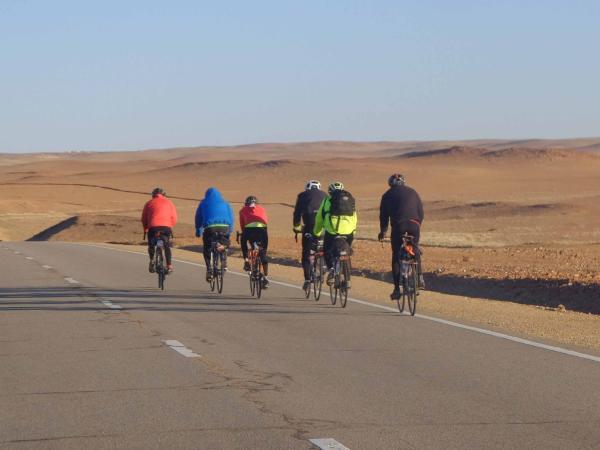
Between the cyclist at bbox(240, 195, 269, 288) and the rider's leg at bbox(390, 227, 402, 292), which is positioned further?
the cyclist at bbox(240, 195, 269, 288)

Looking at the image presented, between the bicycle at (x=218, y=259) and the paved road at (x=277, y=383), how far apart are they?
3026 mm

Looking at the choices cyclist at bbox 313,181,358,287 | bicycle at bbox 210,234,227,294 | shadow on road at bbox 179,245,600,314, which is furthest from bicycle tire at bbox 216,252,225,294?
shadow on road at bbox 179,245,600,314

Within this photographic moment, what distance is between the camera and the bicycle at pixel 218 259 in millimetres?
22047

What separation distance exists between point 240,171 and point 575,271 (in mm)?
122987

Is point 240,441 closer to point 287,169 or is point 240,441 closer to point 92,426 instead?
point 92,426

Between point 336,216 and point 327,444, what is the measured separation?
10677 mm

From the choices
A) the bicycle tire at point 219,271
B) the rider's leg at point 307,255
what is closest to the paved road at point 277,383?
the rider's leg at point 307,255

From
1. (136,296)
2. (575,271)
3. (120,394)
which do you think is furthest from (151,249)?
(120,394)

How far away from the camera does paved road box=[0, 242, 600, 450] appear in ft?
28.6

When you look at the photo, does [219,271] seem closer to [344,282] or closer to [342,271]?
[342,271]

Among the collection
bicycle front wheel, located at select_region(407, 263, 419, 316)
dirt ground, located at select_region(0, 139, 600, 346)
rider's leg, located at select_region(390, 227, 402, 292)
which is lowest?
dirt ground, located at select_region(0, 139, 600, 346)

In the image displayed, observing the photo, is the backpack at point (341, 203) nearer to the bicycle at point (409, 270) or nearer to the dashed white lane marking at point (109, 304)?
the bicycle at point (409, 270)

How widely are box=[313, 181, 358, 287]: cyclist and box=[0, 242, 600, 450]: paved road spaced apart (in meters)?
1.02

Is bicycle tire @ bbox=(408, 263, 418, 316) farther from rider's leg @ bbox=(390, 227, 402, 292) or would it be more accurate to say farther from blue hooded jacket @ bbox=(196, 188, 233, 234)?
blue hooded jacket @ bbox=(196, 188, 233, 234)
